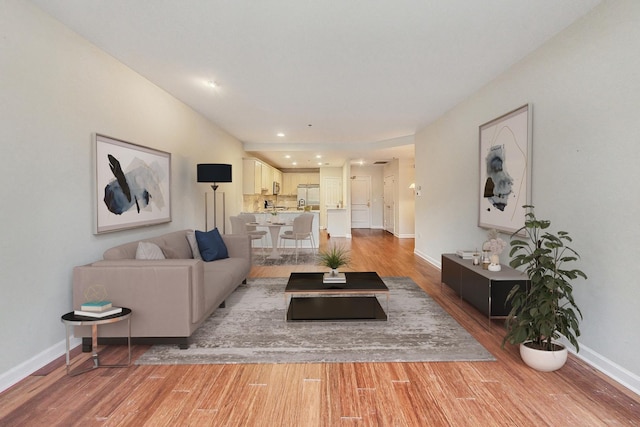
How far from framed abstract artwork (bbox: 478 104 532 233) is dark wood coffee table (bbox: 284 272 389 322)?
155cm

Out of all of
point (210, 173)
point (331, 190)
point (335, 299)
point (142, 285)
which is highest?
point (331, 190)

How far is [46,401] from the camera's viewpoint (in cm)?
203

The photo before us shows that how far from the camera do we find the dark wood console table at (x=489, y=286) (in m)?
3.13

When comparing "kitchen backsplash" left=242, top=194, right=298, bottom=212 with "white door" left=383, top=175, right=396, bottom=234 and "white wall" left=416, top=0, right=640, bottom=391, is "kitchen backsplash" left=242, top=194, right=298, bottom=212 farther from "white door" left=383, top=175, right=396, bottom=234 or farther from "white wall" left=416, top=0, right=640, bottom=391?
"white wall" left=416, top=0, right=640, bottom=391

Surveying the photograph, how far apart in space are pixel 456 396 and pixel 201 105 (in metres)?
4.77

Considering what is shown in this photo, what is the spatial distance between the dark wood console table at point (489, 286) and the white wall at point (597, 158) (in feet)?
1.88

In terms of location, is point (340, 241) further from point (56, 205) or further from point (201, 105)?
point (56, 205)

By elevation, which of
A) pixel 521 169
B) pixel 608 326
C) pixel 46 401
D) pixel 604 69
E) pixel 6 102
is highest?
pixel 604 69

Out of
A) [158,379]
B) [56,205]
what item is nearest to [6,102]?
[56,205]

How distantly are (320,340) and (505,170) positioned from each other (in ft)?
8.73

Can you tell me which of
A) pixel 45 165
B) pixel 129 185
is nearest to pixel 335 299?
pixel 129 185

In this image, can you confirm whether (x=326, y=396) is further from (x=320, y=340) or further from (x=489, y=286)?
(x=489, y=286)

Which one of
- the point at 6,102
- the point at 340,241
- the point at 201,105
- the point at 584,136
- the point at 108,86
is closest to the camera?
the point at 6,102

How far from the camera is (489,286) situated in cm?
312
